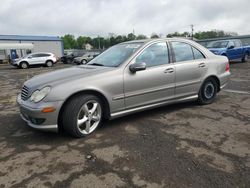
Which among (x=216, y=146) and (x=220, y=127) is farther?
(x=220, y=127)

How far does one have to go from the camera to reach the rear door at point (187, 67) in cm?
482

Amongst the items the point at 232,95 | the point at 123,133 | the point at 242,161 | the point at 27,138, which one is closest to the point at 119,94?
the point at 123,133

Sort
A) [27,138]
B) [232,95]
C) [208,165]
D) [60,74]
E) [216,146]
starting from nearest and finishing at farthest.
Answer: [208,165], [216,146], [27,138], [60,74], [232,95]

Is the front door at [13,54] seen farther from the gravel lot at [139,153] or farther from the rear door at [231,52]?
the gravel lot at [139,153]

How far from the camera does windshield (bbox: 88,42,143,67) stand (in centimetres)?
438

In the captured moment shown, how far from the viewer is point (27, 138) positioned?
12.7 ft

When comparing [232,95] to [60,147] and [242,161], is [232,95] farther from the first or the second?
[60,147]

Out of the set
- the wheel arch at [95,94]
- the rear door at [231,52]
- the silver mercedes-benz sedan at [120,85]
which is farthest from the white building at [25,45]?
the wheel arch at [95,94]

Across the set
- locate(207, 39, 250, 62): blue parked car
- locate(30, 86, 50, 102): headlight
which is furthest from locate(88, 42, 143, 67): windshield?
locate(207, 39, 250, 62): blue parked car

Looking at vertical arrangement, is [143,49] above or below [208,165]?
above

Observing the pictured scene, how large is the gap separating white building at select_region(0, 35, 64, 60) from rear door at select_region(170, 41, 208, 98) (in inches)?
1273

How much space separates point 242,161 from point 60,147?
2402 mm

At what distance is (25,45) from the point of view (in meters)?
34.3

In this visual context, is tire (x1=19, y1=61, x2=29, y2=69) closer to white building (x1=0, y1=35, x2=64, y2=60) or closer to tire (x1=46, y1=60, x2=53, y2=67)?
tire (x1=46, y1=60, x2=53, y2=67)
